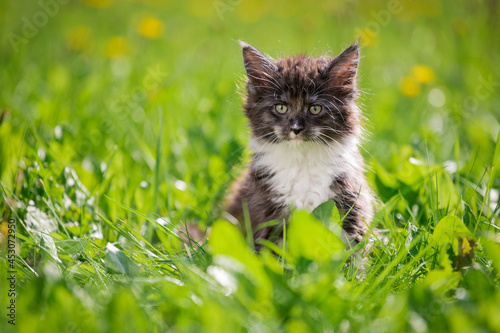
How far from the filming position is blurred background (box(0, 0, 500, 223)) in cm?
271

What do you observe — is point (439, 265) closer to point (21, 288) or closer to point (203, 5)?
point (21, 288)

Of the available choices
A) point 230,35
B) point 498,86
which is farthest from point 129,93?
point 498,86

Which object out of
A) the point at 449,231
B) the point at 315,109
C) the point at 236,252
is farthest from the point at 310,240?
the point at 315,109

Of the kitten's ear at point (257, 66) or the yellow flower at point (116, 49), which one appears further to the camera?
the yellow flower at point (116, 49)

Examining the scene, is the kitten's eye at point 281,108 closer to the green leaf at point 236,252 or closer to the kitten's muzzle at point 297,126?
the kitten's muzzle at point 297,126

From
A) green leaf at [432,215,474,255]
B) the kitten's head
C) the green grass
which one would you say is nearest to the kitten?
the kitten's head

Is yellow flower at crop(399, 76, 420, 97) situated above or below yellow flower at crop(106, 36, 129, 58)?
below

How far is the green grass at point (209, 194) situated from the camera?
1409 millimetres

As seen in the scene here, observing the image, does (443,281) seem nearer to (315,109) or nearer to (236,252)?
(236,252)

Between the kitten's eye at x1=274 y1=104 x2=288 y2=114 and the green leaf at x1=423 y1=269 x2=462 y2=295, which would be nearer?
the green leaf at x1=423 y1=269 x2=462 y2=295

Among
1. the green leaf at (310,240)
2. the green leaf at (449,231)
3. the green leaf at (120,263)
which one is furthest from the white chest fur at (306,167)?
the green leaf at (120,263)

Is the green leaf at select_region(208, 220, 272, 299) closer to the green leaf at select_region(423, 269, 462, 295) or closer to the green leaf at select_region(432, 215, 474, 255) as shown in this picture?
the green leaf at select_region(423, 269, 462, 295)

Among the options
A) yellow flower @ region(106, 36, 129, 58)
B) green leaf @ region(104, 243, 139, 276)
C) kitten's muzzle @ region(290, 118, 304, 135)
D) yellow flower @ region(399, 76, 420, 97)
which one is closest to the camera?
green leaf @ region(104, 243, 139, 276)

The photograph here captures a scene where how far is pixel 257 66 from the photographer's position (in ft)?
7.91
